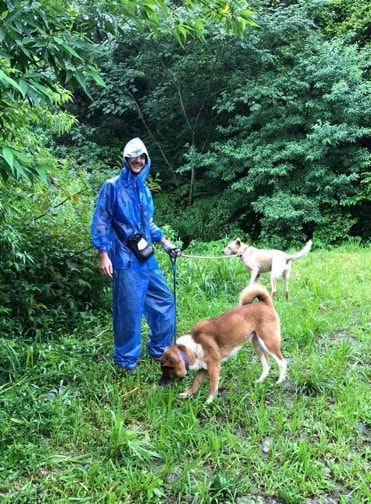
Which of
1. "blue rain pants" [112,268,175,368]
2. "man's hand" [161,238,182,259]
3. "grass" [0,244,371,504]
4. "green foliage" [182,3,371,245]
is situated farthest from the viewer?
"green foliage" [182,3,371,245]

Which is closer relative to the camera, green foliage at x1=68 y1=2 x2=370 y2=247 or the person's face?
the person's face

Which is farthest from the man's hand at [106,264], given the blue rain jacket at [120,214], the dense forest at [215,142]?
the dense forest at [215,142]

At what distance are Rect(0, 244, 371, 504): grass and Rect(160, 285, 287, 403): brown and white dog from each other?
0.15m

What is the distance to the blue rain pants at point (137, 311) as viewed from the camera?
168 inches

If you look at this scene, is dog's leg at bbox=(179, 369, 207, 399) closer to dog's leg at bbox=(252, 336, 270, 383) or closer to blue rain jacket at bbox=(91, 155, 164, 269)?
dog's leg at bbox=(252, 336, 270, 383)

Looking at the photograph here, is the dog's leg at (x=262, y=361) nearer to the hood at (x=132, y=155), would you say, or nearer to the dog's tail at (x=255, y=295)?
the dog's tail at (x=255, y=295)

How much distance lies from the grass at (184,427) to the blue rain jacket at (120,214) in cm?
102

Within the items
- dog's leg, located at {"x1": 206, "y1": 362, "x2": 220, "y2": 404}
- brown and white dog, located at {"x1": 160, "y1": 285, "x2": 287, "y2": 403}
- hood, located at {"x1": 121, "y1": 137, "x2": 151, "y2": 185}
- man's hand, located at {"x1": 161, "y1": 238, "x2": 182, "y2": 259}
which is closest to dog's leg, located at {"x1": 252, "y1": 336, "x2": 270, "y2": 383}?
brown and white dog, located at {"x1": 160, "y1": 285, "x2": 287, "y2": 403}

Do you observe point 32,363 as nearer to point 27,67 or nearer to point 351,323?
point 27,67

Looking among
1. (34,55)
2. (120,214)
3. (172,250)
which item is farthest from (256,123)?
(34,55)

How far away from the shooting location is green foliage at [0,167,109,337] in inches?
200

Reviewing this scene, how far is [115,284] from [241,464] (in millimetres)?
1766

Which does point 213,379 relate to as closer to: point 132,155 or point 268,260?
point 132,155

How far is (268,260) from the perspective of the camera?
676 cm
